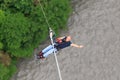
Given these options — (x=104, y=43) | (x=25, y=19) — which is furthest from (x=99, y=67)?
(x=25, y=19)

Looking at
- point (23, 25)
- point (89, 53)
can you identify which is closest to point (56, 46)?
point (89, 53)

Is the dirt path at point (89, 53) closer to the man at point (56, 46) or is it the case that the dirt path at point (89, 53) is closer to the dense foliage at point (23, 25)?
the man at point (56, 46)

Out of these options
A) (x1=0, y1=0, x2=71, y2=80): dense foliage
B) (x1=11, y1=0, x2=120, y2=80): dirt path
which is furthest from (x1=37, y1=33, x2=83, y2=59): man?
(x1=0, y1=0, x2=71, y2=80): dense foliage

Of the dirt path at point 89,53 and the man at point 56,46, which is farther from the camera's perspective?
the man at point 56,46

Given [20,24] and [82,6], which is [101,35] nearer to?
[82,6]

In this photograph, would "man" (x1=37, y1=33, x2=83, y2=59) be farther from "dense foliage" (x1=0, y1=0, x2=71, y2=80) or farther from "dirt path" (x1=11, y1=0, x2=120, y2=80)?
"dense foliage" (x1=0, y1=0, x2=71, y2=80)

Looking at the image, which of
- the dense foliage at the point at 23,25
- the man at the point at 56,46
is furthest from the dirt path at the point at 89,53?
the dense foliage at the point at 23,25
